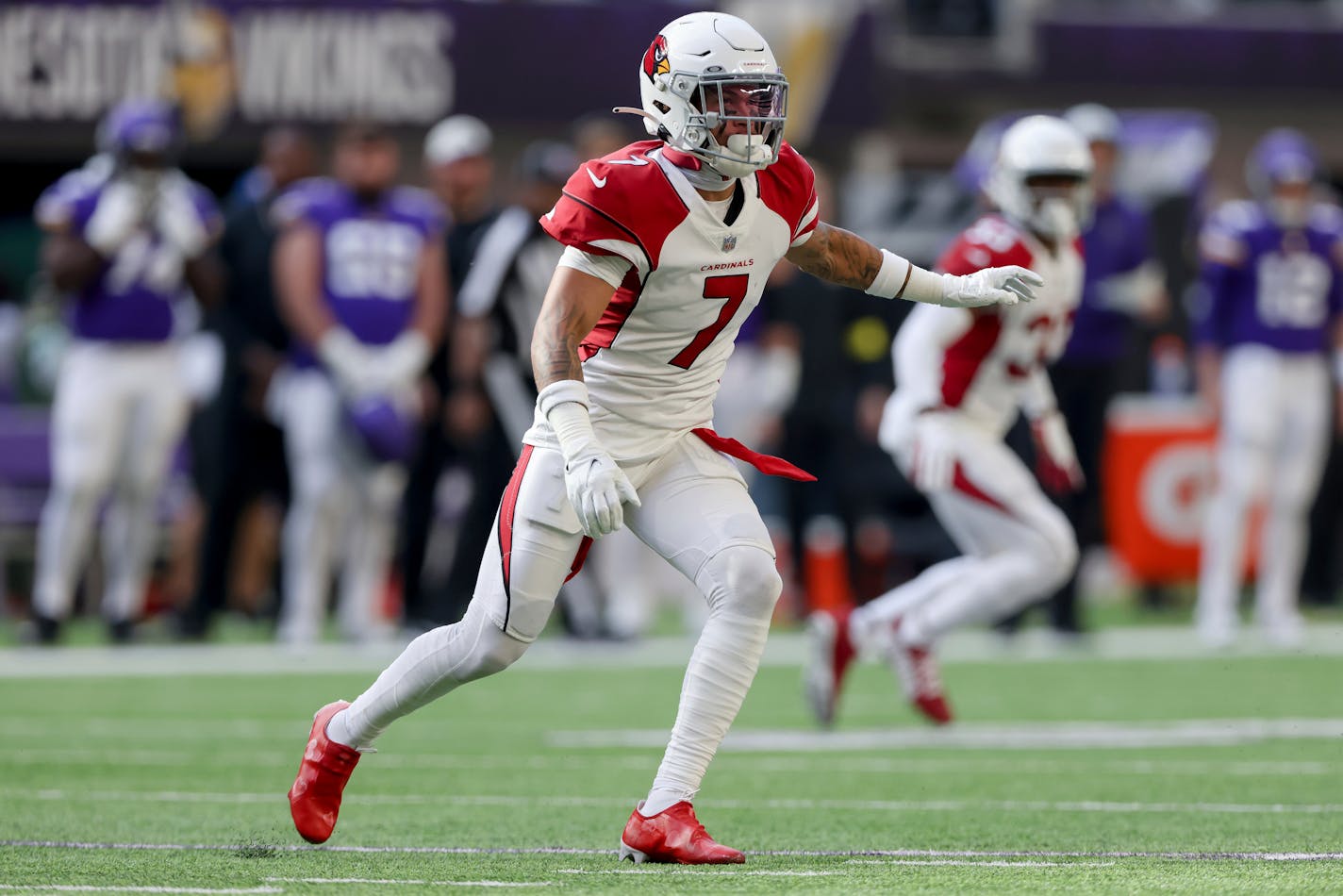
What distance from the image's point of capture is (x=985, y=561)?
8359 mm

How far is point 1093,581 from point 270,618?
18.4ft

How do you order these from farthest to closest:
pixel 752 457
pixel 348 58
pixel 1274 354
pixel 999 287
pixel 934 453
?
1. pixel 348 58
2. pixel 1274 354
3. pixel 934 453
4. pixel 999 287
5. pixel 752 457

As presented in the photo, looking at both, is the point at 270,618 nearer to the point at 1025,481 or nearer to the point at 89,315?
the point at 89,315

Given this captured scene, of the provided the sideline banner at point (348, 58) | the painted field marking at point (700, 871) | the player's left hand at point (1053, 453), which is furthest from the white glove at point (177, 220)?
the sideline banner at point (348, 58)

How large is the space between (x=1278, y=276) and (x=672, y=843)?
7.44 m

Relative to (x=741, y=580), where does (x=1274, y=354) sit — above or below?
below

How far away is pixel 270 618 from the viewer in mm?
13453

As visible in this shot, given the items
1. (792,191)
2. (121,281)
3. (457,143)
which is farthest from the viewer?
(457,143)

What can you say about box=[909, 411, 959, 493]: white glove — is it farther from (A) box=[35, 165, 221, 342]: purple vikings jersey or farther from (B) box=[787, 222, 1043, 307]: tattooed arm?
(A) box=[35, 165, 221, 342]: purple vikings jersey

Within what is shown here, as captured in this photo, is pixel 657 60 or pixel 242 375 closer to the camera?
pixel 657 60

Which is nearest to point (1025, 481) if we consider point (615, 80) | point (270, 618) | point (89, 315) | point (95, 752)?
point (95, 752)

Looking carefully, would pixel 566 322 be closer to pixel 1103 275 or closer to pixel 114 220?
pixel 114 220

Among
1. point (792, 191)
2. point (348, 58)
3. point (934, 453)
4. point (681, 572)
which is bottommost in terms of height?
point (348, 58)

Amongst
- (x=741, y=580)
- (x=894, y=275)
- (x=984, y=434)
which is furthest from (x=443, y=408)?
(x=741, y=580)
